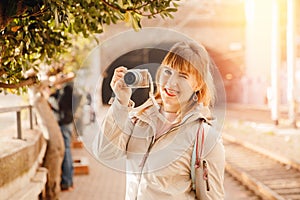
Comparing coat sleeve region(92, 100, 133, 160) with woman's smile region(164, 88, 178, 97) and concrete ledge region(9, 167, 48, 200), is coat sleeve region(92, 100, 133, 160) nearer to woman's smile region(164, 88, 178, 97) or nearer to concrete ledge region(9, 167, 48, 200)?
woman's smile region(164, 88, 178, 97)

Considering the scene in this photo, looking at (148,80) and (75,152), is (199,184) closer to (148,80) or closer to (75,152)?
(148,80)

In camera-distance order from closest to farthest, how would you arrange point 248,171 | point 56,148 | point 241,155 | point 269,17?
point 56,148
point 248,171
point 241,155
point 269,17

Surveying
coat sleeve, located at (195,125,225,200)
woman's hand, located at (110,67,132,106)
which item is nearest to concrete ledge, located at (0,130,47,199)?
woman's hand, located at (110,67,132,106)

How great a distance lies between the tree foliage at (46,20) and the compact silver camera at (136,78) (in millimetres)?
475

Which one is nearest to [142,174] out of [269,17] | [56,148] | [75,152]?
[56,148]

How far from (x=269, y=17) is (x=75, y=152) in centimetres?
1521

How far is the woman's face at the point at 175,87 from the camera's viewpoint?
1.74 metres

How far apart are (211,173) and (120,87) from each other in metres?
0.47

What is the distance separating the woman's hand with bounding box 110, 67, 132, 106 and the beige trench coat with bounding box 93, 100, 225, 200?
0.09 feet

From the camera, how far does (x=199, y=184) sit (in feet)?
5.76

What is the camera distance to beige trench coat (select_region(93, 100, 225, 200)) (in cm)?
174

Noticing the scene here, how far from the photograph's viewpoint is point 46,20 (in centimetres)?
219

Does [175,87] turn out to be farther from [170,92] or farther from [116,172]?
[116,172]

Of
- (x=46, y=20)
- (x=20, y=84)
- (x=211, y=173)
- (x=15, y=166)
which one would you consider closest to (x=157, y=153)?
(x=211, y=173)
